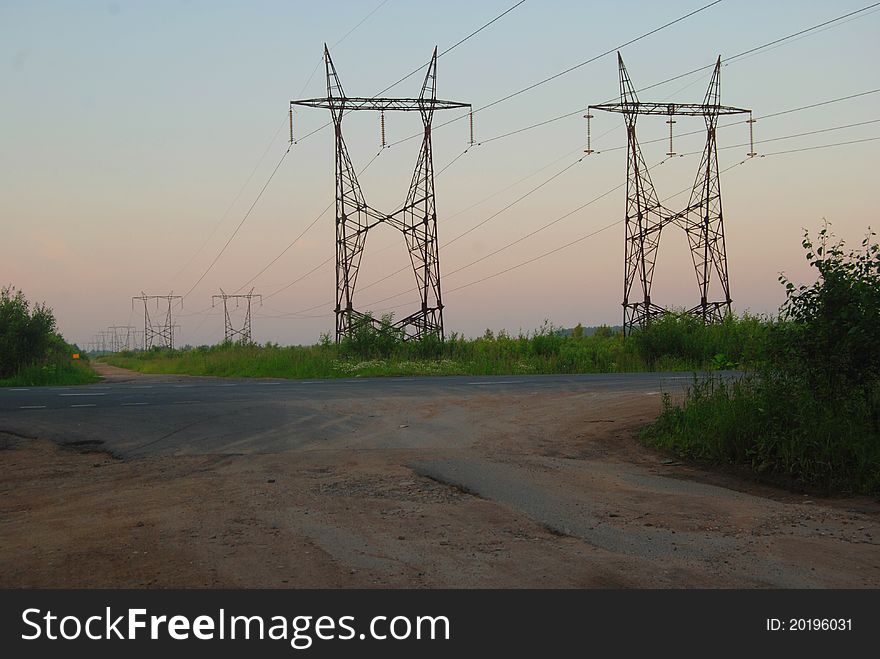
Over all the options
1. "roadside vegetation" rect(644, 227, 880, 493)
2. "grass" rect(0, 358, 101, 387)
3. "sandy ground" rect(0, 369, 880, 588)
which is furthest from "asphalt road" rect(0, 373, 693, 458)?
"grass" rect(0, 358, 101, 387)

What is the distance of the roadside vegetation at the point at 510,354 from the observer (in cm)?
3145

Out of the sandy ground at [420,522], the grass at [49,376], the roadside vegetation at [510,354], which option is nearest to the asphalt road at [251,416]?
the sandy ground at [420,522]

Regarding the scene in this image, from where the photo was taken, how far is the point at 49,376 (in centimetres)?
3381

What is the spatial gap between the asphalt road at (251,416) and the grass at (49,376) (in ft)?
42.0

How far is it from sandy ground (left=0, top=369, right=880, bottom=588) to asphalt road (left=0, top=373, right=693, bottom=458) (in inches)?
33.9

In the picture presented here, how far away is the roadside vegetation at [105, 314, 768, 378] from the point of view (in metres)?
31.5

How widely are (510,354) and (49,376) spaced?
18.9m

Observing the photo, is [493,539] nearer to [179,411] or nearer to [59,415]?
[179,411]

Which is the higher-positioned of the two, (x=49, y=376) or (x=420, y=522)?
(x=49, y=376)

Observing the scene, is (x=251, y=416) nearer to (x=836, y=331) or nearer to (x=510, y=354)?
(x=836, y=331)

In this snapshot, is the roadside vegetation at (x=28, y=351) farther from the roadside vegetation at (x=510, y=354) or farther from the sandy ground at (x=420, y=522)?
the sandy ground at (x=420, y=522)

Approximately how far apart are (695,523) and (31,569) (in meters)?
5.54

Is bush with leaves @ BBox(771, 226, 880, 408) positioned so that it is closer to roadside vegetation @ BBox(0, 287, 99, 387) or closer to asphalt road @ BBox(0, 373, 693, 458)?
asphalt road @ BBox(0, 373, 693, 458)

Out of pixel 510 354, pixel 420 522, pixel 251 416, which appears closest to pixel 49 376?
pixel 510 354
